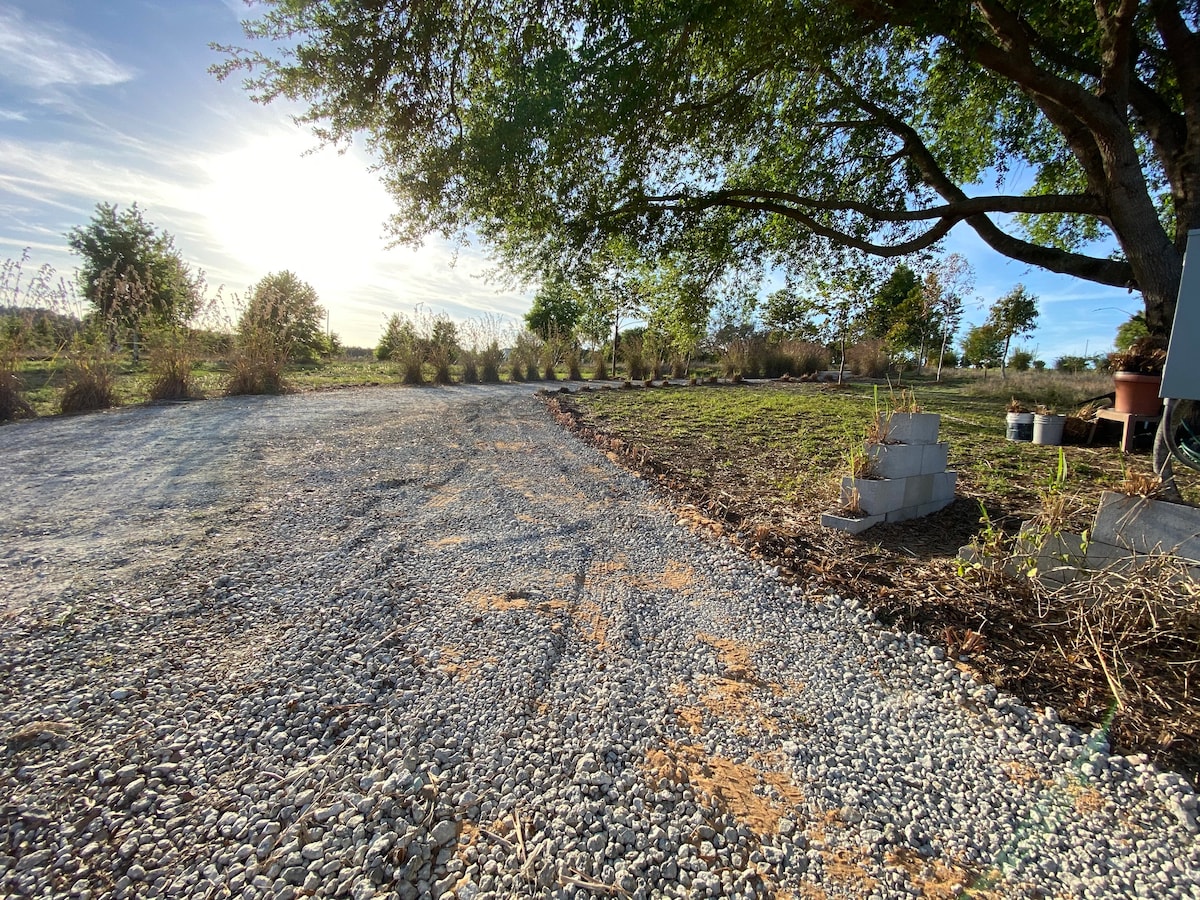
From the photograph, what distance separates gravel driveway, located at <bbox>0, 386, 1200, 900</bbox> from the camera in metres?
1.01

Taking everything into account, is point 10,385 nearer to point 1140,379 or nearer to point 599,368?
point 1140,379

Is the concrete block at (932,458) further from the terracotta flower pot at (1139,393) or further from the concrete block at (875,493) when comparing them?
the terracotta flower pot at (1139,393)

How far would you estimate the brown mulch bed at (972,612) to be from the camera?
1405 millimetres

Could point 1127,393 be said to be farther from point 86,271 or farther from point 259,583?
point 86,271

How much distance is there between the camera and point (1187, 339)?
1692 millimetres

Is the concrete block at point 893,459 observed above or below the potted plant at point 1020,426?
below

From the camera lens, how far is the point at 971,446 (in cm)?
520

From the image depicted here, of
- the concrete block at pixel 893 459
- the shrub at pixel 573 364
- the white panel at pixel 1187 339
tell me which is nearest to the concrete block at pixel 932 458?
the concrete block at pixel 893 459

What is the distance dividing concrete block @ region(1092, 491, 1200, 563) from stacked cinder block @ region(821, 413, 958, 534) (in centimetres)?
100

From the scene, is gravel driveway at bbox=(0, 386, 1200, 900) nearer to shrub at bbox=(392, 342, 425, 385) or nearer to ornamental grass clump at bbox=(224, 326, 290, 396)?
ornamental grass clump at bbox=(224, 326, 290, 396)

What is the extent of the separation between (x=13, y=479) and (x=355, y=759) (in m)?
4.04

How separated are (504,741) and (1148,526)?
235cm

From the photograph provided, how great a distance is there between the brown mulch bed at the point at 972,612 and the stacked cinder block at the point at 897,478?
0.09m

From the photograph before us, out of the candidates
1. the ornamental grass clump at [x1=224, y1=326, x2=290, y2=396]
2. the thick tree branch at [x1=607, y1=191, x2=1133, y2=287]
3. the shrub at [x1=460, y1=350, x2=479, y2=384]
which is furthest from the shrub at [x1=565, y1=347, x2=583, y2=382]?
the thick tree branch at [x1=607, y1=191, x2=1133, y2=287]
